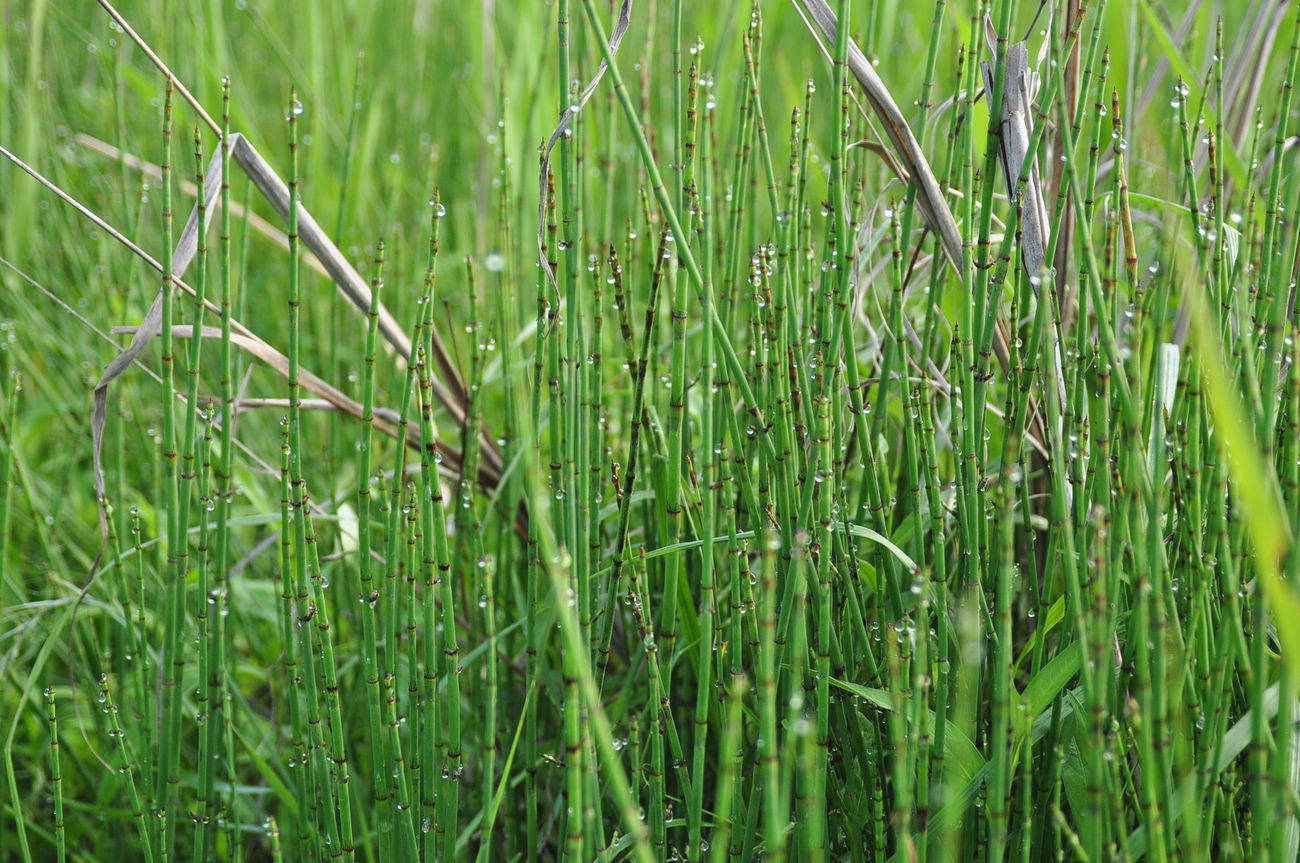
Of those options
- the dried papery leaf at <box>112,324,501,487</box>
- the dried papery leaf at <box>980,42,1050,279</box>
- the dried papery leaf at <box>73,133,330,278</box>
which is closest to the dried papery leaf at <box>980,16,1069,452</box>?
the dried papery leaf at <box>980,42,1050,279</box>

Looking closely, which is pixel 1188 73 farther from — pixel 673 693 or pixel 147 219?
pixel 147 219

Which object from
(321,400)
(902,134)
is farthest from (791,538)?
(321,400)

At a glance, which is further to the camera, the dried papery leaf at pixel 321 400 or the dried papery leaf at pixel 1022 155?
the dried papery leaf at pixel 321 400

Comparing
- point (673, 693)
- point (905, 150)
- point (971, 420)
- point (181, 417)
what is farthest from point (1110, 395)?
point (181, 417)

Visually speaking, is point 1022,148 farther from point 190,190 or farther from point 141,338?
point 190,190

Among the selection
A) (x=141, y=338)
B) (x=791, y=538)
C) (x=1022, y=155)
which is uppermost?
(x=1022, y=155)

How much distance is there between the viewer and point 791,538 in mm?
780

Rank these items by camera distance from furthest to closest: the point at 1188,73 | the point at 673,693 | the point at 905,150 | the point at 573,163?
the point at 673,693
the point at 1188,73
the point at 905,150
the point at 573,163

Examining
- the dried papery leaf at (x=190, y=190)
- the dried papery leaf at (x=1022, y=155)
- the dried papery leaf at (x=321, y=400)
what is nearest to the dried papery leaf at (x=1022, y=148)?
the dried papery leaf at (x=1022, y=155)

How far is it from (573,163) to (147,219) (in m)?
1.66

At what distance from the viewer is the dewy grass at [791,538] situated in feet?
2.02

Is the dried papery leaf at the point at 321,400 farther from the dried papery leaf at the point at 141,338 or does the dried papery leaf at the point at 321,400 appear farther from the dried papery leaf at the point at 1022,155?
the dried papery leaf at the point at 1022,155

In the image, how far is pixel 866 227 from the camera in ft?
3.10

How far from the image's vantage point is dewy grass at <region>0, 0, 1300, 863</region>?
617 millimetres
